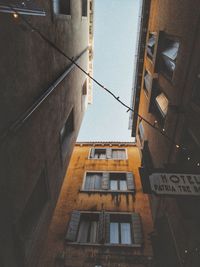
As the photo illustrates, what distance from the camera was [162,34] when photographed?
9.61 meters

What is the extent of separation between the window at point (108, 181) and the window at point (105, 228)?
1.90 meters

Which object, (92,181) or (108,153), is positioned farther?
(108,153)

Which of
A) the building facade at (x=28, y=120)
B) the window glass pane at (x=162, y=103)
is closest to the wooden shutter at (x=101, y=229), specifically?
the building facade at (x=28, y=120)

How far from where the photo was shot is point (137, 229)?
996cm

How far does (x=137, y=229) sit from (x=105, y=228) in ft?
4.73

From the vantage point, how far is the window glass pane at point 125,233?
970 cm

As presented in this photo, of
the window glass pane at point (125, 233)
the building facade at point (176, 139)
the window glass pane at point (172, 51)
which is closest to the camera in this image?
the building facade at point (176, 139)

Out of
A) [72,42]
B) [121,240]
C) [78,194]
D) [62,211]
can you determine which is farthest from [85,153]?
[72,42]

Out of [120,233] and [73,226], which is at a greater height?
[73,226]

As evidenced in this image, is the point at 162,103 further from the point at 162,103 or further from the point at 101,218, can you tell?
the point at 101,218

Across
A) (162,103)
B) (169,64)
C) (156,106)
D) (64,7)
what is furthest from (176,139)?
(64,7)

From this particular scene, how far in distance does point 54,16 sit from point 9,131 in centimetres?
443

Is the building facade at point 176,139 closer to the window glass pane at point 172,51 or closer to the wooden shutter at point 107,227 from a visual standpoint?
the window glass pane at point 172,51

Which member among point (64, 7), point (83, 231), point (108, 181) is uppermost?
point (64, 7)
